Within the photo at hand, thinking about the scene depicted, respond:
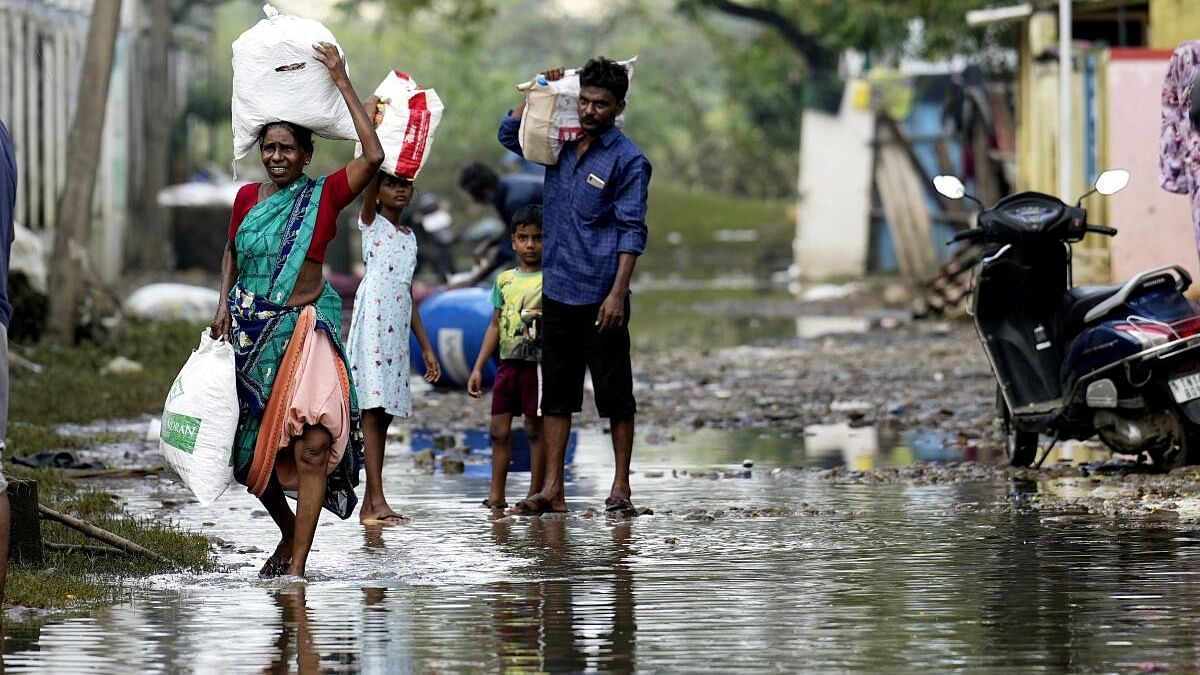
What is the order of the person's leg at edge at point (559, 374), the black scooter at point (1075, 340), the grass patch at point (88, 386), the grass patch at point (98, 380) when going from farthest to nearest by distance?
the grass patch at point (98, 380)
the grass patch at point (88, 386)
the black scooter at point (1075, 340)
the person's leg at edge at point (559, 374)

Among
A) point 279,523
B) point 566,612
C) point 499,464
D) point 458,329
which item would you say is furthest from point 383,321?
point 458,329

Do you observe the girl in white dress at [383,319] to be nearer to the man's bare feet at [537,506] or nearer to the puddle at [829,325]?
the man's bare feet at [537,506]

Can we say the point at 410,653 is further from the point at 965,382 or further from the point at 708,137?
the point at 708,137

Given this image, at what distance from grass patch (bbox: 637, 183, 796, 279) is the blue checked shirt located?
1049 inches

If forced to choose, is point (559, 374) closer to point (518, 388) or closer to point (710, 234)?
point (518, 388)

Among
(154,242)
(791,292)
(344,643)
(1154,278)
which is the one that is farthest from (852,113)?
(344,643)

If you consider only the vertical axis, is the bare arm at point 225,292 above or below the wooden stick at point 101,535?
above

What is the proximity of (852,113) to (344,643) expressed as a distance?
25.2m

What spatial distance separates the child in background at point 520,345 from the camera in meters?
9.93

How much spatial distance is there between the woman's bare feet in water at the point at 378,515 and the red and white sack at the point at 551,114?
160 centimetres

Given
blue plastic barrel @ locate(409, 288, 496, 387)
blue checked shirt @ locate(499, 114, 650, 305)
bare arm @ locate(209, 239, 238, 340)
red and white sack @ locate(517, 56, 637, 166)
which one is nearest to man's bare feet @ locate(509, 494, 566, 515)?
blue checked shirt @ locate(499, 114, 650, 305)

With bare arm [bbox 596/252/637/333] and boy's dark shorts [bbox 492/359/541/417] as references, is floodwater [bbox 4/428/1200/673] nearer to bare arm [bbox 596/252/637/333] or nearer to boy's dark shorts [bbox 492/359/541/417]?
boy's dark shorts [bbox 492/359/541/417]

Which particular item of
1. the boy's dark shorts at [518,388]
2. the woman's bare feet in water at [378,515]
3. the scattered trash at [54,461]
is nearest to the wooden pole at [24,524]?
the woman's bare feet in water at [378,515]

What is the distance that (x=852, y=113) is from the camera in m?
30.8
